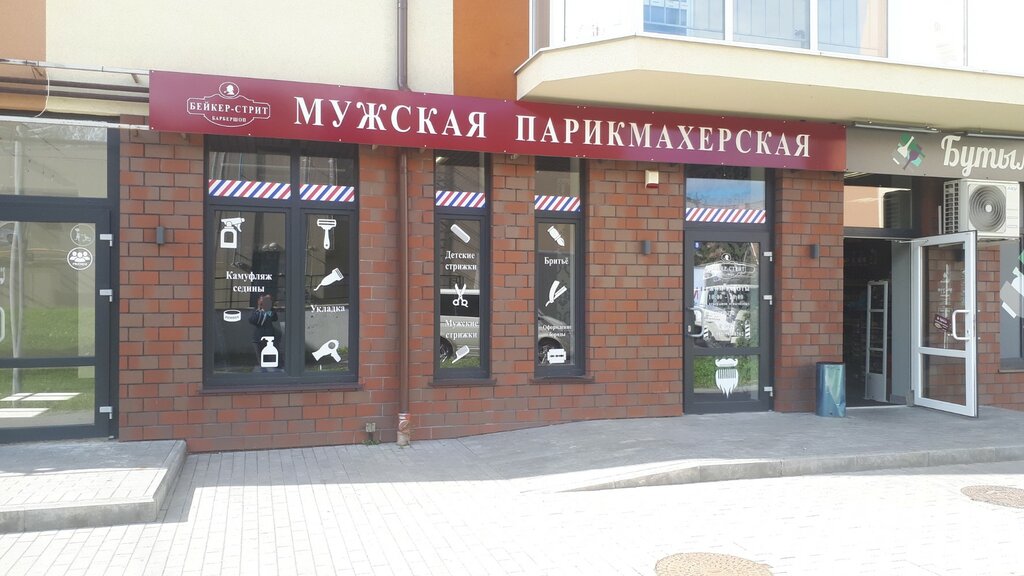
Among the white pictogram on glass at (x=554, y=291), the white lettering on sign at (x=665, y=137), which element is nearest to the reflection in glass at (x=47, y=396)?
the white pictogram on glass at (x=554, y=291)

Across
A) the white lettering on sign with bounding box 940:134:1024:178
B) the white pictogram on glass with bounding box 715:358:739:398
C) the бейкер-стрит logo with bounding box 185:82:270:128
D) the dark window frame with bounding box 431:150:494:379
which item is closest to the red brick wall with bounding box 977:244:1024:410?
the white lettering on sign with bounding box 940:134:1024:178

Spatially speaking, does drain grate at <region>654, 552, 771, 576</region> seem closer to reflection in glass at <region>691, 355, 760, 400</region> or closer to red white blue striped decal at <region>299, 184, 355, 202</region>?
reflection in glass at <region>691, 355, 760, 400</region>

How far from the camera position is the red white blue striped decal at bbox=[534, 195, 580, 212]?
8942 mm

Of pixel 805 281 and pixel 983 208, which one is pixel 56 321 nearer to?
pixel 805 281

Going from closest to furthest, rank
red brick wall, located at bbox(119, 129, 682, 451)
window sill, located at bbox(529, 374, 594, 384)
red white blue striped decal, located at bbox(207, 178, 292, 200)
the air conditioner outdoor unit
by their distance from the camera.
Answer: red brick wall, located at bbox(119, 129, 682, 451)
red white blue striped decal, located at bbox(207, 178, 292, 200)
window sill, located at bbox(529, 374, 594, 384)
the air conditioner outdoor unit

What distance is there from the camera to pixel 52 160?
7613mm

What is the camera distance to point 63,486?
238 inches

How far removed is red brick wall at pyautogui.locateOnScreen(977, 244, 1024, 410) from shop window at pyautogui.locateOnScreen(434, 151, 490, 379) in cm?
700

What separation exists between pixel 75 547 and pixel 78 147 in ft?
13.7

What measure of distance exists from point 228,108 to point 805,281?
22.9ft

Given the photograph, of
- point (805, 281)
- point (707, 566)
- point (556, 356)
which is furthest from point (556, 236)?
→ point (707, 566)

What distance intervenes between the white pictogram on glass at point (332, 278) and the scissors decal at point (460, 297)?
1.25 metres

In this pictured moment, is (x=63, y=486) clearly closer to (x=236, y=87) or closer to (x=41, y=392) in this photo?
(x=41, y=392)

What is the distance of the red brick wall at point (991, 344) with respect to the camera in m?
10.7
